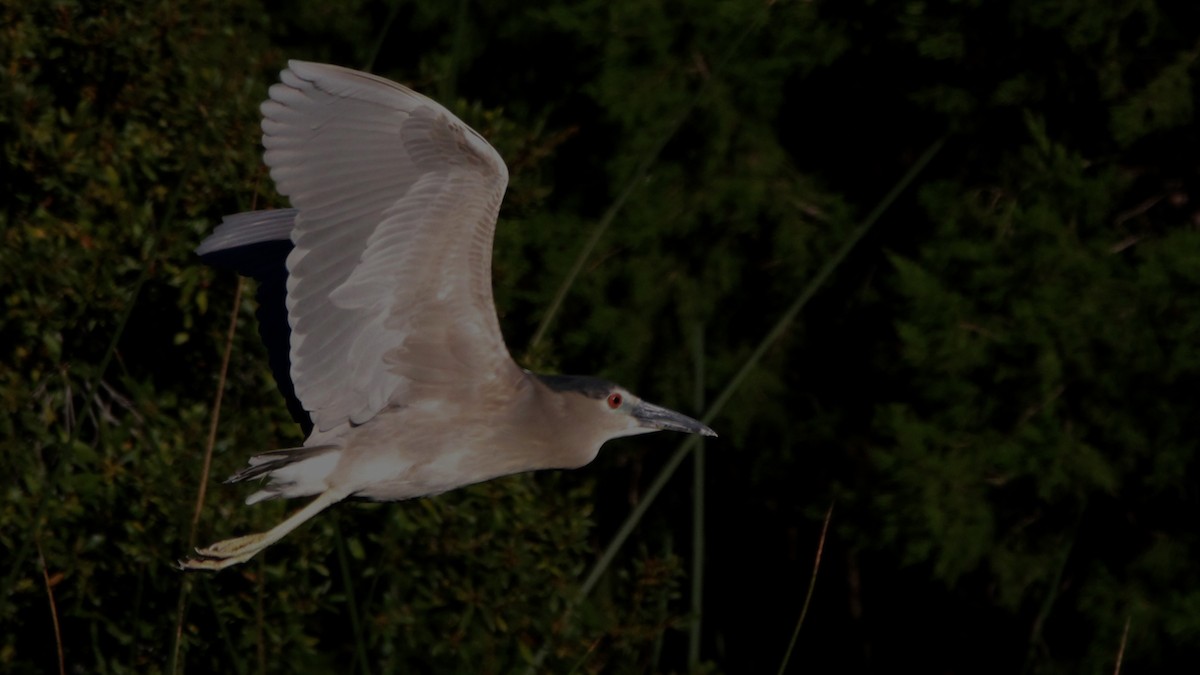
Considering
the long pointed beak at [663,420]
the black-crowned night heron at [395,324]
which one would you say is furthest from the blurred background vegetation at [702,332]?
the black-crowned night heron at [395,324]

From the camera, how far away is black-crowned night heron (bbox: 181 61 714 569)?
3475 millimetres

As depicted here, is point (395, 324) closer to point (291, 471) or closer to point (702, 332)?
point (291, 471)

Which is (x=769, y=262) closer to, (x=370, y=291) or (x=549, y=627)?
(x=549, y=627)

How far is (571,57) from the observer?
774 centimetres

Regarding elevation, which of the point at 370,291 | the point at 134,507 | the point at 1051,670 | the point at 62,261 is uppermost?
the point at 370,291

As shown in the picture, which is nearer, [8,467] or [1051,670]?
[8,467]

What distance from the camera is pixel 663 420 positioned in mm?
4012

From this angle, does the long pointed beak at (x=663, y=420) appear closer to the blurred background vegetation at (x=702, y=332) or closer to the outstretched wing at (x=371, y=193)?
the blurred background vegetation at (x=702, y=332)

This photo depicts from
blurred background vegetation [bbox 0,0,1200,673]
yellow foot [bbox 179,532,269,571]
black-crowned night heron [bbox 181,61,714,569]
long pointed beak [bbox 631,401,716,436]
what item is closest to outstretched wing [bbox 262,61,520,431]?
black-crowned night heron [bbox 181,61,714,569]

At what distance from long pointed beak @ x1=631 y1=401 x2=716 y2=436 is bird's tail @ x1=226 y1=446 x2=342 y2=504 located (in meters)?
0.76

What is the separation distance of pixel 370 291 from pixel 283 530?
1.77 ft

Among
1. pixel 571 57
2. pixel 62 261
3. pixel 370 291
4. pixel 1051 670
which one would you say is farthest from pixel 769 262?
pixel 370 291

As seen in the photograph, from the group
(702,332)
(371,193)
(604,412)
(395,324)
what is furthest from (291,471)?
(702,332)

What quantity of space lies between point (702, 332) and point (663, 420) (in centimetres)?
323
